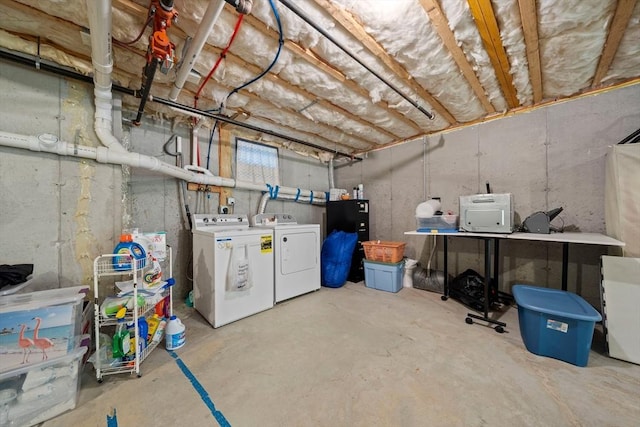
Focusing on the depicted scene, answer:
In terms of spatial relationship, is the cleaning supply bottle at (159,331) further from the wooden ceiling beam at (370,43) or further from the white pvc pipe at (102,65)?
the wooden ceiling beam at (370,43)

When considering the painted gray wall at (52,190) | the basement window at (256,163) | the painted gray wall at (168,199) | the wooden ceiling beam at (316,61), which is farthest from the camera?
the basement window at (256,163)

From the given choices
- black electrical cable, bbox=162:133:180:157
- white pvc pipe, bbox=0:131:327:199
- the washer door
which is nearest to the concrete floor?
the washer door

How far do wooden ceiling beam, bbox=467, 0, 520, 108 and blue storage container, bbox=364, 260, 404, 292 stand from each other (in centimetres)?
240

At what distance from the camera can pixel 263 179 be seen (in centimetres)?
355

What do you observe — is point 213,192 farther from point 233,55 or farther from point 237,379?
point 237,379

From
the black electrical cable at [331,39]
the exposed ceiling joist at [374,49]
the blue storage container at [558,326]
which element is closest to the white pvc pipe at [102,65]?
the exposed ceiling joist at [374,49]

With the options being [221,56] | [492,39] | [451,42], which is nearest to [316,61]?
[221,56]

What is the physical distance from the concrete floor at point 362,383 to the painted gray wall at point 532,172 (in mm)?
893

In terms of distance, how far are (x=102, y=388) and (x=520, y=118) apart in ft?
15.7

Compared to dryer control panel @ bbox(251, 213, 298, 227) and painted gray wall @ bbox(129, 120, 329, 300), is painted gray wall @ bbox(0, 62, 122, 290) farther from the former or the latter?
dryer control panel @ bbox(251, 213, 298, 227)

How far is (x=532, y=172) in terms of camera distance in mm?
2691

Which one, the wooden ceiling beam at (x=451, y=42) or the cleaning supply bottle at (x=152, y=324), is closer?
the wooden ceiling beam at (x=451, y=42)

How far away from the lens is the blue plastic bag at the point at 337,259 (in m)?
3.32

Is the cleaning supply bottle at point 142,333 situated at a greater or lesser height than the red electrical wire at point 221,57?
lesser
